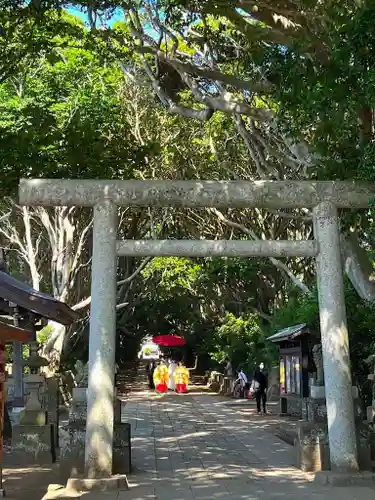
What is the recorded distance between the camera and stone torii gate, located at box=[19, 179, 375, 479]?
8438mm

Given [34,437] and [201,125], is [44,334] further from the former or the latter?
[34,437]

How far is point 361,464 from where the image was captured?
29.1ft

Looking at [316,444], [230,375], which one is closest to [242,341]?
[230,375]

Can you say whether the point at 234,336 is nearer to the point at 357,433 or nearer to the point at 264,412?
the point at 264,412

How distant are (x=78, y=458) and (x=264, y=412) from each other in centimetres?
1084

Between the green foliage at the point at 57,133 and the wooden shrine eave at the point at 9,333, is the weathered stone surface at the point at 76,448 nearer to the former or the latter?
the wooden shrine eave at the point at 9,333

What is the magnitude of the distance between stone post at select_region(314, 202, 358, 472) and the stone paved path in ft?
1.93

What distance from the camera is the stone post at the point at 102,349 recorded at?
8266 mm

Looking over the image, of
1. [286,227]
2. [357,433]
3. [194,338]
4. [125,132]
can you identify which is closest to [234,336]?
[286,227]

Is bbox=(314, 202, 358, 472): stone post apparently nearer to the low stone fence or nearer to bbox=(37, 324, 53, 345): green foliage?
bbox=(37, 324, 53, 345): green foliage

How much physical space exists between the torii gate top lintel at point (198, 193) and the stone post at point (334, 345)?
0.93ft

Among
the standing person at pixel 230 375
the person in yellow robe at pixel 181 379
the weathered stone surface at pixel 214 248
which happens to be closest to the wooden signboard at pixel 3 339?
the weathered stone surface at pixel 214 248

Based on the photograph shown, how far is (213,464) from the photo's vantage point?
10250 millimetres

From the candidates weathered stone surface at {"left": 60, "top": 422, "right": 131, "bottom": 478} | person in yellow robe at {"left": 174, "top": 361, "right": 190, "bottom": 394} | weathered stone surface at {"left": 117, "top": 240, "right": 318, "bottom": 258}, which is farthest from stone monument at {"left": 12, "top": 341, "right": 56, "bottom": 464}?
person in yellow robe at {"left": 174, "top": 361, "right": 190, "bottom": 394}
